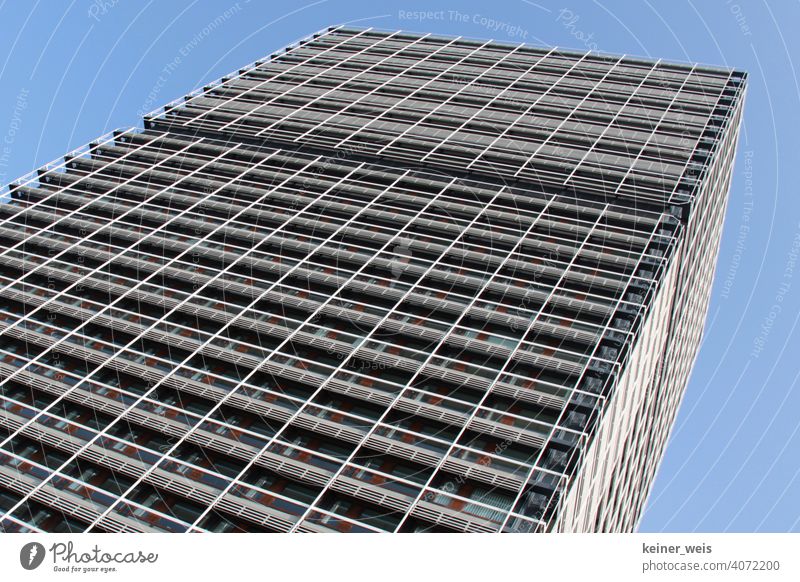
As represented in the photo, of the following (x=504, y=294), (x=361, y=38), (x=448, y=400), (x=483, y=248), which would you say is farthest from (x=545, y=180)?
(x=361, y=38)

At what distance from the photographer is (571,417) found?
5794 cm

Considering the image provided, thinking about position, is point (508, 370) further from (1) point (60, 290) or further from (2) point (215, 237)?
(1) point (60, 290)

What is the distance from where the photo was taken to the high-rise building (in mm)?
54812

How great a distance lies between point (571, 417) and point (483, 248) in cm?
2490

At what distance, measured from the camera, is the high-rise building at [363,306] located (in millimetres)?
54812

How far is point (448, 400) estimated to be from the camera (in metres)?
60.3

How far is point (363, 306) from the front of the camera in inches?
2795
